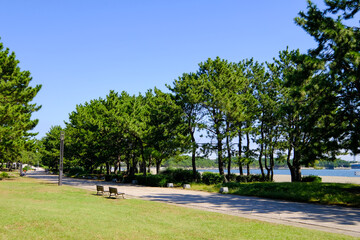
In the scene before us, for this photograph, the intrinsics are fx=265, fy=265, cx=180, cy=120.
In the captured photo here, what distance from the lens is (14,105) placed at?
3134 centimetres

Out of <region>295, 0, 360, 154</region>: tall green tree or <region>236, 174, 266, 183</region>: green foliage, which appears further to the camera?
<region>236, 174, 266, 183</region>: green foliage

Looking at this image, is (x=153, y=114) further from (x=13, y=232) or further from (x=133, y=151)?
(x=13, y=232)

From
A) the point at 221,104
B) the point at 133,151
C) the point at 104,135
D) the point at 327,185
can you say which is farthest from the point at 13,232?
the point at 104,135

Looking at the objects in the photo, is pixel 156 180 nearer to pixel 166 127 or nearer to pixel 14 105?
pixel 166 127

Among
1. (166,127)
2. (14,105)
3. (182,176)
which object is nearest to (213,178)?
(182,176)

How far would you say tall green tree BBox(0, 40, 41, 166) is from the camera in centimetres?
2958

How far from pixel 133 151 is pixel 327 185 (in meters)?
25.6

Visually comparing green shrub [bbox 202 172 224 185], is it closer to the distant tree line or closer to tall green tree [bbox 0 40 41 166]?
the distant tree line

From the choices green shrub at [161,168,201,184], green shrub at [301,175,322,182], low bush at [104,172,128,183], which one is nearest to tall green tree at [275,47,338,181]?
green shrub at [301,175,322,182]

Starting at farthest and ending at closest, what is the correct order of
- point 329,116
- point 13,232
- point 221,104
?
point 221,104
point 329,116
point 13,232

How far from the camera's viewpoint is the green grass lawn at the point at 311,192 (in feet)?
52.8

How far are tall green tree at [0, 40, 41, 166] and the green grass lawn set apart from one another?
25.1 metres

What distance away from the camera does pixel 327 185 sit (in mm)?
18453

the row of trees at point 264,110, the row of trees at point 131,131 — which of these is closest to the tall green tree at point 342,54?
the row of trees at point 264,110
